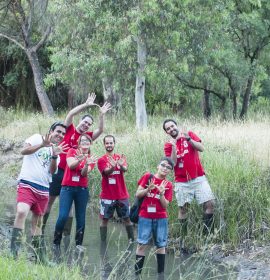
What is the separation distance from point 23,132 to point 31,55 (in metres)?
6.62

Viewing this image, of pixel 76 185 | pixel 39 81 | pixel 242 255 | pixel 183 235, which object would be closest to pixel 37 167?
pixel 76 185

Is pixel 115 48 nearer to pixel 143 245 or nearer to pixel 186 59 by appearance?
Answer: pixel 186 59

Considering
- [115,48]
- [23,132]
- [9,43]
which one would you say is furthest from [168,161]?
[9,43]

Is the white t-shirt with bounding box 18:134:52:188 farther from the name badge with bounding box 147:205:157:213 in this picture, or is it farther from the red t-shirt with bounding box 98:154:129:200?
the red t-shirt with bounding box 98:154:129:200

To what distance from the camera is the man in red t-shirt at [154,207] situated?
27.0 feet

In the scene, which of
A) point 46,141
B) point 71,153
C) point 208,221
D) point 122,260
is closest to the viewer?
point 46,141

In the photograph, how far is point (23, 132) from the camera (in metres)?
21.8

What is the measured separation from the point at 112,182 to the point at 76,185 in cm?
74

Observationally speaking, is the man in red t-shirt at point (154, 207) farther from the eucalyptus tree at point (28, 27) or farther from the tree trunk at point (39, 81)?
the tree trunk at point (39, 81)

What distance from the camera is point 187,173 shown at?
32.2ft

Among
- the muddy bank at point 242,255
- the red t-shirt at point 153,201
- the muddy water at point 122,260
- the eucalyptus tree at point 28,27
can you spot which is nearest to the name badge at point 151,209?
the red t-shirt at point 153,201

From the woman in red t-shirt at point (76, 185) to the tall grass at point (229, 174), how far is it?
1.76 meters

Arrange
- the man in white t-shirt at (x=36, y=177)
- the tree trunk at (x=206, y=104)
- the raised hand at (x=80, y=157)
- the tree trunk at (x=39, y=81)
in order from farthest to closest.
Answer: the tree trunk at (x=206, y=104), the tree trunk at (x=39, y=81), the raised hand at (x=80, y=157), the man in white t-shirt at (x=36, y=177)

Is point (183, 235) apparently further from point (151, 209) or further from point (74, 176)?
point (151, 209)
